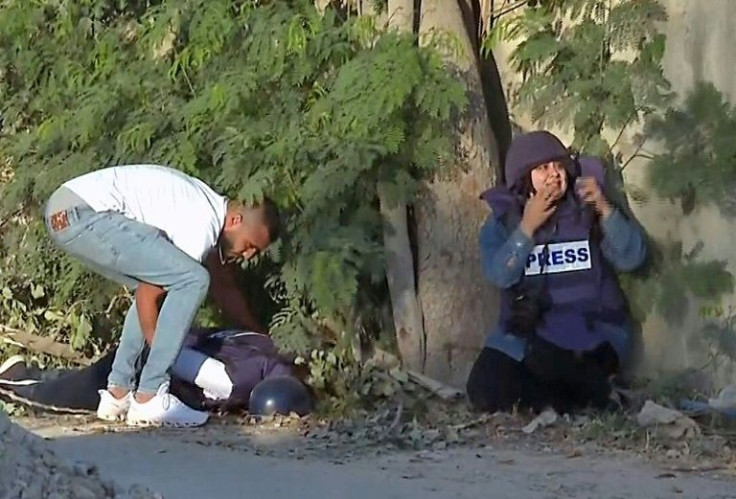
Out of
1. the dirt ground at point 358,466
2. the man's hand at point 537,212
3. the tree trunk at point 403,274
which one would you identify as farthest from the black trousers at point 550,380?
the tree trunk at point 403,274

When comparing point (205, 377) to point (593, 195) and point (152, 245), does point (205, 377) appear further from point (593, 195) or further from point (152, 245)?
point (593, 195)

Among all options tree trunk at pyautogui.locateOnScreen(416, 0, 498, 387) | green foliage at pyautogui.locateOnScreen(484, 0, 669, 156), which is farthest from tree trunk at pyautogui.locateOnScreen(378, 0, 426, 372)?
green foliage at pyautogui.locateOnScreen(484, 0, 669, 156)

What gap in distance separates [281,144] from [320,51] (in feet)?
1.66

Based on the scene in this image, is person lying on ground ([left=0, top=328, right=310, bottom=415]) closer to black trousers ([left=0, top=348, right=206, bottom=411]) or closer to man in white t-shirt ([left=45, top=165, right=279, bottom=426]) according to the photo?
black trousers ([left=0, top=348, right=206, bottom=411])

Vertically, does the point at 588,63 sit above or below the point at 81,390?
above

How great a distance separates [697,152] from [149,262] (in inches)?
93.7

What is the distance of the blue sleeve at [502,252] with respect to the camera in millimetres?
6172

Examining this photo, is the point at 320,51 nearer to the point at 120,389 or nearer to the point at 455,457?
the point at 120,389

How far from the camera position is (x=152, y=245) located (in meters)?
6.23

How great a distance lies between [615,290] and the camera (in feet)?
20.8

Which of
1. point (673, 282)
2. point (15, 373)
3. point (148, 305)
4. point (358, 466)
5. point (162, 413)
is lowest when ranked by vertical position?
point (358, 466)

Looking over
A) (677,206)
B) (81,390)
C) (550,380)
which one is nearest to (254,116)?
(81,390)

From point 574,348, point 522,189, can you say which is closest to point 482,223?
point 522,189

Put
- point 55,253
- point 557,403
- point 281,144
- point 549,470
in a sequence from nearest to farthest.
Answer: point 549,470 → point 557,403 → point 281,144 → point 55,253
